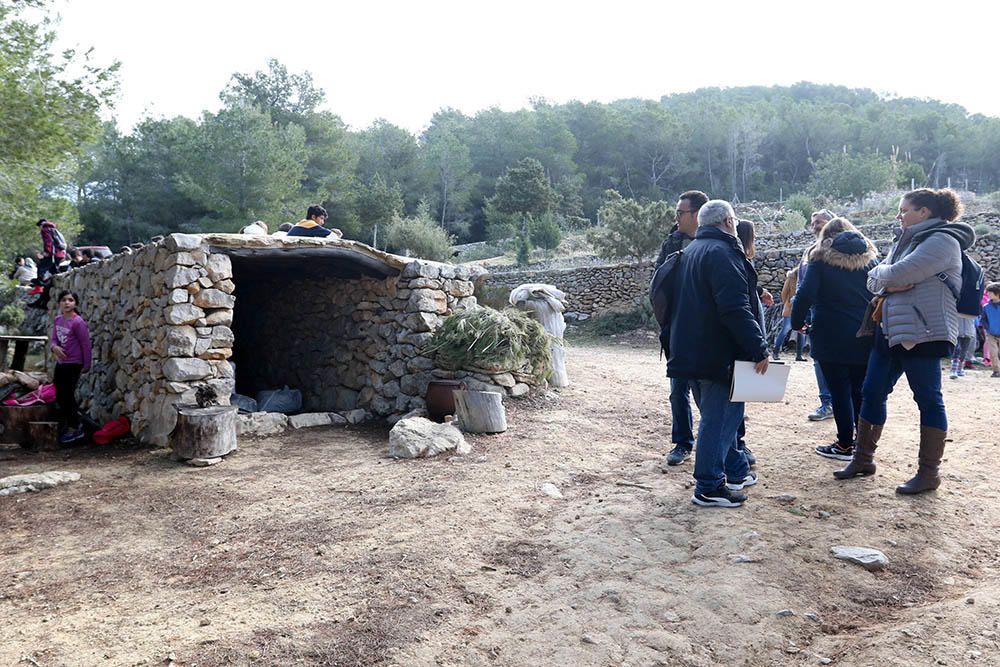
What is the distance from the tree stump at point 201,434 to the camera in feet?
15.6

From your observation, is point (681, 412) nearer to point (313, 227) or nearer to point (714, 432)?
point (714, 432)

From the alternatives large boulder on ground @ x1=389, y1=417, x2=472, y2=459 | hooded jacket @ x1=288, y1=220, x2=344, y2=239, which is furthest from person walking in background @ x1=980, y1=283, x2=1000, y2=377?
hooded jacket @ x1=288, y1=220, x2=344, y2=239

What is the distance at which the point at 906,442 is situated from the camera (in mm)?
4312

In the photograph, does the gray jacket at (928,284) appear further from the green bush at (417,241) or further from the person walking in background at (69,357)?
the green bush at (417,241)

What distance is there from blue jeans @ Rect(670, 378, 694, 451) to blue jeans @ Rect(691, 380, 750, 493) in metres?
0.79

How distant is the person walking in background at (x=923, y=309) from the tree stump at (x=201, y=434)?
15.1 feet

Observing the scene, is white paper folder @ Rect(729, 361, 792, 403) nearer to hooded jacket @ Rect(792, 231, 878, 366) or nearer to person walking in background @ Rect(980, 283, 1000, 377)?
hooded jacket @ Rect(792, 231, 878, 366)

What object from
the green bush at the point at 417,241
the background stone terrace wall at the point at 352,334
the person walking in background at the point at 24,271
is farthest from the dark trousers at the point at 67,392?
the green bush at the point at 417,241

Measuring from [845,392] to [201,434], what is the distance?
4.67 m

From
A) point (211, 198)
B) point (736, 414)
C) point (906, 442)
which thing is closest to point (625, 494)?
point (736, 414)

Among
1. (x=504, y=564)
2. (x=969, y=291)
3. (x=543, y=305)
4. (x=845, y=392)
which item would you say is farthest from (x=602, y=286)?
(x=504, y=564)

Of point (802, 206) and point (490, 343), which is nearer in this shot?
point (490, 343)

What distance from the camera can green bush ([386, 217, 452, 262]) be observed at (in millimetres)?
22875

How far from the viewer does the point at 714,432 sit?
3.13m
